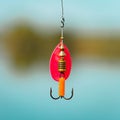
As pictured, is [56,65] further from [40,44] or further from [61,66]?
[40,44]

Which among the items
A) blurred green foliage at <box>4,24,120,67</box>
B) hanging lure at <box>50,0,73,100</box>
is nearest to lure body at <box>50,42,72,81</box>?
hanging lure at <box>50,0,73,100</box>

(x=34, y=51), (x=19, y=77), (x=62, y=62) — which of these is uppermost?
(x=34, y=51)

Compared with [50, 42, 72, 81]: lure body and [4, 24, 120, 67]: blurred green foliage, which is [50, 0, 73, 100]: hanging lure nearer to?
[50, 42, 72, 81]: lure body

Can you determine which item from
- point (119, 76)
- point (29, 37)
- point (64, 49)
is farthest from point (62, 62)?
point (119, 76)

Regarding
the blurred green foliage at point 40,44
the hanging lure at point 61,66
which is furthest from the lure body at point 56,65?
the blurred green foliage at point 40,44

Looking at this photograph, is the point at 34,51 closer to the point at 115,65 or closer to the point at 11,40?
the point at 11,40

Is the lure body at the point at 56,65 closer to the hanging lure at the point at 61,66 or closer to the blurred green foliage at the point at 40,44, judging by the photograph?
the hanging lure at the point at 61,66

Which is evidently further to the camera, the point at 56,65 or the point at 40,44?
the point at 40,44

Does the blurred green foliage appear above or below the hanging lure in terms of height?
above

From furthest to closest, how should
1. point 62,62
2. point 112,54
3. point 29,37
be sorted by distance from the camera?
point 112,54 → point 29,37 → point 62,62

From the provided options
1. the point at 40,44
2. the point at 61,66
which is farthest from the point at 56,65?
the point at 40,44

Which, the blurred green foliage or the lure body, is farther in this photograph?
the blurred green foliage
